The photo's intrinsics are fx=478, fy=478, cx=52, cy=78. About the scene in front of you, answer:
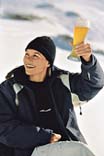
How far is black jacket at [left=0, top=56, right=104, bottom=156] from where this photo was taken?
2289 mm

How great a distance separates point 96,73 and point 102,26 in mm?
2159

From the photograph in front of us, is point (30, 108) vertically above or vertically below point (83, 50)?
below

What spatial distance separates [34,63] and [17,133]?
353mm

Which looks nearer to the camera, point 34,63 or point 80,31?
point 80,31

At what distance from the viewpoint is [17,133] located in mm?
2289

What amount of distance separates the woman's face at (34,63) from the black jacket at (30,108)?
0.19 ft

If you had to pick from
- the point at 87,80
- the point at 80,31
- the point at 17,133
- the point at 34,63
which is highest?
the point at 80,31

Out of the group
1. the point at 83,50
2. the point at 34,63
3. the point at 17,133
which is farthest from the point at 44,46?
the point at 17,133

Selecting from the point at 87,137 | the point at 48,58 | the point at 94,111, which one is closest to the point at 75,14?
the point at 94,111

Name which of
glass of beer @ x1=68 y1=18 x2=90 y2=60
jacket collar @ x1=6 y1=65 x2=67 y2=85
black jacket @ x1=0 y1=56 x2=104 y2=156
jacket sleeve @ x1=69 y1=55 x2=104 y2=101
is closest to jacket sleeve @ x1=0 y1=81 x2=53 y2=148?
black jacket @ x1=0 y1=56 x2=104 y2=156

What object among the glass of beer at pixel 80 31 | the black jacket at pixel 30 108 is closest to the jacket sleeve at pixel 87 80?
the black jacket at pixel 30 108

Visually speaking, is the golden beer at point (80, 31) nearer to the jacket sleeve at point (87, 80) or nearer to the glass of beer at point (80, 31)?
the glass of beer at point (80, 31)

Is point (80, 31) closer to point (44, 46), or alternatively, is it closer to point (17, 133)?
point (44, 46)

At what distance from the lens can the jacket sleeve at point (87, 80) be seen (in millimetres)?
2357
